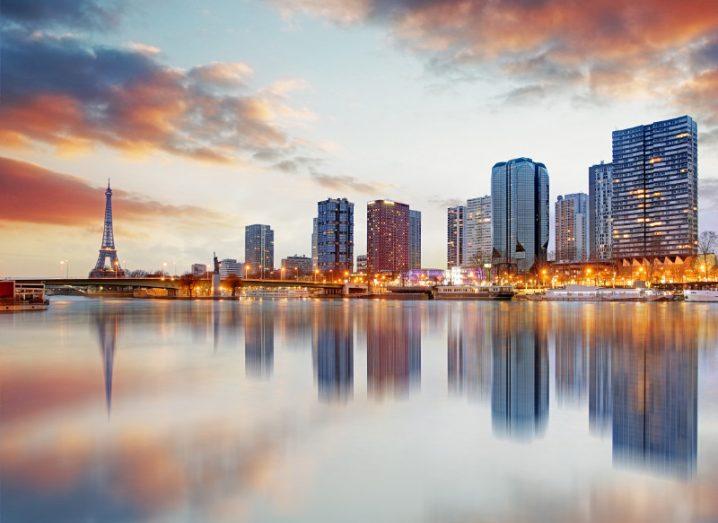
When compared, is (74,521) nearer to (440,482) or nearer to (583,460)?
(440,482)

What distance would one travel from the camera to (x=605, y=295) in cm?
14412

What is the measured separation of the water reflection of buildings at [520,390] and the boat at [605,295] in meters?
123

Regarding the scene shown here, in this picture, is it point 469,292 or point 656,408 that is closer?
point 656,408

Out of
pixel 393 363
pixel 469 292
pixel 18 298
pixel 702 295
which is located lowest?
pixel 469 292

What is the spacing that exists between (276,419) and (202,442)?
2.40 metres

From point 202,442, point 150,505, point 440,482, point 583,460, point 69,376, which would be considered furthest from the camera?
point 69,376

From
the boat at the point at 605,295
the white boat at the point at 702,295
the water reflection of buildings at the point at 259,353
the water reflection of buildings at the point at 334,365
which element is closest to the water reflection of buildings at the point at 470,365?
the water reflection of buildings at the point at 334,365

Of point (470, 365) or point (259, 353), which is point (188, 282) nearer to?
point (259, 353)

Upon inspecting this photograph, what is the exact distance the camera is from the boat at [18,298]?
78125mm

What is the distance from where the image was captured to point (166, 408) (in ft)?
47.9

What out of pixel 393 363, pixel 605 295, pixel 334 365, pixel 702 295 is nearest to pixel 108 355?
pixel 334 365

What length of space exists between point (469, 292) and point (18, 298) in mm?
133092

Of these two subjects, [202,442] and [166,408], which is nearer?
[202,442]

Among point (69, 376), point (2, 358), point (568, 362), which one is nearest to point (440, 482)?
point (568, 362)
